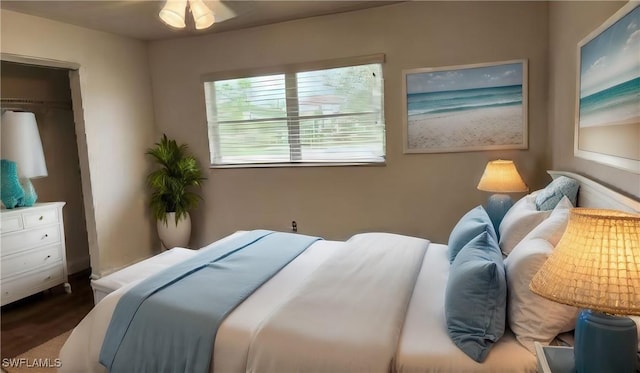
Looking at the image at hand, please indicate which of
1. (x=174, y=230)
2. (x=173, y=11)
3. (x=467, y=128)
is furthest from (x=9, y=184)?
(x=467, y=128)

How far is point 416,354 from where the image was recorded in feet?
5.02

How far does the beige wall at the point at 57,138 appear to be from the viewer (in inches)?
155

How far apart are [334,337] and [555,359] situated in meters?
0.78

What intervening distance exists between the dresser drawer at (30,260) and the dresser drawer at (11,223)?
222 millimetres

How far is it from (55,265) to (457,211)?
12.3ft

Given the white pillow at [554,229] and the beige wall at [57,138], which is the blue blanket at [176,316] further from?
the beige wall at [57,138]

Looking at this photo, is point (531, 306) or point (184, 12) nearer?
point (531, 306)

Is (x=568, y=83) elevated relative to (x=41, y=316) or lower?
elevated

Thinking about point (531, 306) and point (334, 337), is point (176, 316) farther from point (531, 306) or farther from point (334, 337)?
point (531, 306)

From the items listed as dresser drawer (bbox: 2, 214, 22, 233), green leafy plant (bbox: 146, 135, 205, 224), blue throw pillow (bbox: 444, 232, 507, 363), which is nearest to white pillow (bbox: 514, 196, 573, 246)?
blue throw pillow (bbox: 444, 232, 507, 363)

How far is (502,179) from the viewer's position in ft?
9.68

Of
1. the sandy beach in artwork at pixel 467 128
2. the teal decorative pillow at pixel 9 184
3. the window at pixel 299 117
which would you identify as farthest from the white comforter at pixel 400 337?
the teal decorative pillow at pixel 9 184

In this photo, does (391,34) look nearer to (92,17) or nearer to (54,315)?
(92,17)

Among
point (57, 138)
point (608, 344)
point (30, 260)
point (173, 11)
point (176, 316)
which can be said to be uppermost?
point (173, 11)
